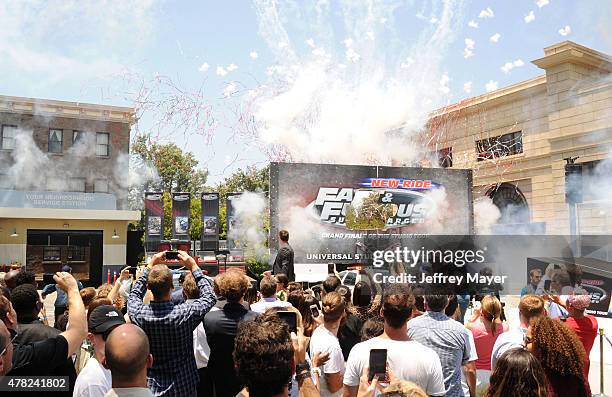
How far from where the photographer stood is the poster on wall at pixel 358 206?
1455 centimetres

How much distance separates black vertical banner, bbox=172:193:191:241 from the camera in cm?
2653

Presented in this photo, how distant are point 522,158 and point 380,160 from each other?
297 inches

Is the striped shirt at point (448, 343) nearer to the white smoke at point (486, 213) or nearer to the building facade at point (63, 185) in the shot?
the white smoke at point (486, 213)

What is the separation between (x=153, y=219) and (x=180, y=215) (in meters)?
1.44

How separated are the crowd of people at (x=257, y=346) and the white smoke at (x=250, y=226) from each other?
22.0 m

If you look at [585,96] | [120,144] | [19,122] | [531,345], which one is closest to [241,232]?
[120,144]

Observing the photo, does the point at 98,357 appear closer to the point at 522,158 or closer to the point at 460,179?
the point at 460,179

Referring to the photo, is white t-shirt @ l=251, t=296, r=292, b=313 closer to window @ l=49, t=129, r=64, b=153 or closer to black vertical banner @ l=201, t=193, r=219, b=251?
black vertical banner @ l=201, t=193, r=219, b=251

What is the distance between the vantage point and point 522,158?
2203 centimetres

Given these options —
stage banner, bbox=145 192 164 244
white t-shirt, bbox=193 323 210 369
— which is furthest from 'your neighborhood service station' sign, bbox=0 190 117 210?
white t-shirt, bbox=193 323 210 369

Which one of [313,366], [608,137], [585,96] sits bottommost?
[313,366]

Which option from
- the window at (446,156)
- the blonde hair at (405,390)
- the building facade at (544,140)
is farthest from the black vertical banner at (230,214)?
the blonde hair at (405,390)

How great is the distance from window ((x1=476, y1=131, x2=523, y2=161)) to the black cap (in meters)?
20.0

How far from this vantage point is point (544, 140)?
20906 millimetres
